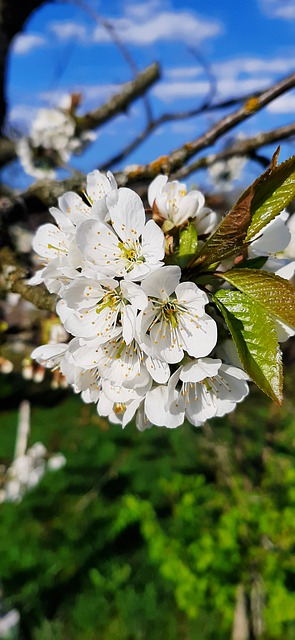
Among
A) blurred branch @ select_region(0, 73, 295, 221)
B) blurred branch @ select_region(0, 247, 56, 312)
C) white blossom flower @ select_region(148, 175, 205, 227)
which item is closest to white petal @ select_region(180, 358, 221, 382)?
white blossom flower @ select_region(148, 175, 205, 227)

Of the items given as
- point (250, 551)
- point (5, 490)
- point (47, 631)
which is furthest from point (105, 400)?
point (5, 490)

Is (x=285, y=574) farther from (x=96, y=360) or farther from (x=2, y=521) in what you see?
(x=96, y=360)

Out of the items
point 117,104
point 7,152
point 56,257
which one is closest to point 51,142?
point 7,152

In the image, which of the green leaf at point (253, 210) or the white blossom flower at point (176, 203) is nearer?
the green leaf at point (253, 210)

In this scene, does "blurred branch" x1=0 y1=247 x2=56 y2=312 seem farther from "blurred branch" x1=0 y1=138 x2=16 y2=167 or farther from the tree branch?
"blurred branch" x1=0 y1=138 x2=16 y2=167

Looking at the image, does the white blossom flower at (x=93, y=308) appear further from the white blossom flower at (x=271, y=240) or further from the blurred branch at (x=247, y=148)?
the blurred branch at (x=247, y=148)

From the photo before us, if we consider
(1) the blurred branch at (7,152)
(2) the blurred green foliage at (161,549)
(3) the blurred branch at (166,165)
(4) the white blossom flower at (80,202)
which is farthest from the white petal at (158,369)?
(1) the blurred branch at (7,152)
